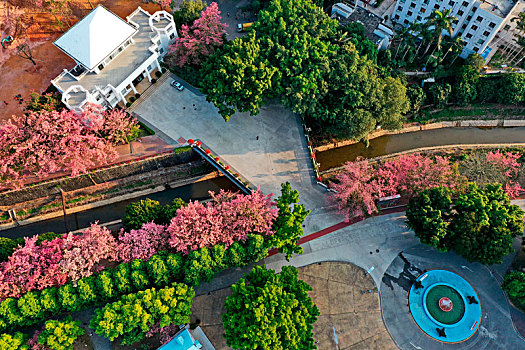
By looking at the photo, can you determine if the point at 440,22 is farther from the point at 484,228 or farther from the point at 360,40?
the point at 484,228

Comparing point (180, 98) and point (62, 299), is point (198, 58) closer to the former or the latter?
point (180, 98)

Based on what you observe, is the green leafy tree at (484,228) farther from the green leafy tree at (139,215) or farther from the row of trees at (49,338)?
the row of trees at (49,338)

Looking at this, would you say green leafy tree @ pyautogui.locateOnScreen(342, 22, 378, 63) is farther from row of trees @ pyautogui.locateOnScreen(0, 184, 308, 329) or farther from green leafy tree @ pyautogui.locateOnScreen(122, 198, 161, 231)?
green leafy tree @ pyautogui.locateOnScreen(122, 198, 161, 231)

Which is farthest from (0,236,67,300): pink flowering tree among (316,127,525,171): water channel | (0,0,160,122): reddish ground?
(316,127,525,171): water channel

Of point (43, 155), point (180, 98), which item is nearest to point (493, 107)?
point (180, 98)

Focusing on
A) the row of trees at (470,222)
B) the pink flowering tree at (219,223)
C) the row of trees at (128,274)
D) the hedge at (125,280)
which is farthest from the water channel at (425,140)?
the hedge at (125,280)

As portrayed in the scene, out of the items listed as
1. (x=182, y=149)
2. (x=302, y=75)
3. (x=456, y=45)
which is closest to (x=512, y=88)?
(x=456, y=45)
